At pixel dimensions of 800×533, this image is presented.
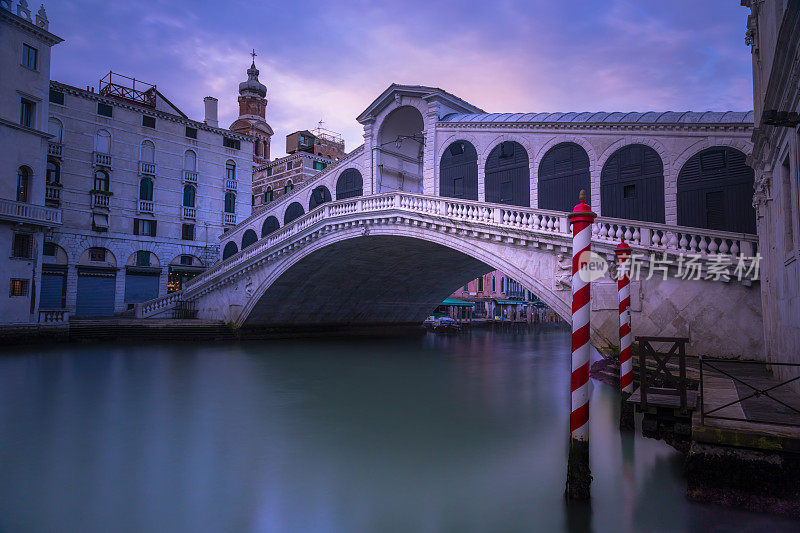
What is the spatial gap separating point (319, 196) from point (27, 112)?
10594 mm

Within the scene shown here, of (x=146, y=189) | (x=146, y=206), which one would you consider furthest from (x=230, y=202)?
(x=146, y=206)

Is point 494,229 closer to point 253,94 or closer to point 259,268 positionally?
point 259,268

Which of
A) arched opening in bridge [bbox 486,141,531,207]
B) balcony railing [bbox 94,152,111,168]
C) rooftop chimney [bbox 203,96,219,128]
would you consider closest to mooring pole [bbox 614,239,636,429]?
arched opening in bridge [bbox 486,141,531,207]

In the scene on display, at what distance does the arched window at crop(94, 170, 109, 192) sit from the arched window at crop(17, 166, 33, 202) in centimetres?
546

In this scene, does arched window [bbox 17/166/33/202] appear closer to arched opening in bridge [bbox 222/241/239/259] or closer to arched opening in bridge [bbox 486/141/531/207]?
arched opening in bridge [bbox 222/241/239/259]

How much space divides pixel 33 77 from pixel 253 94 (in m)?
25.4

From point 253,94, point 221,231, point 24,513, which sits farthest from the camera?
point 253,94

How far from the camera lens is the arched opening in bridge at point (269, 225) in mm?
23848

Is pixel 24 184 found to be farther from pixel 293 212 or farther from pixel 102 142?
pixel 293 212

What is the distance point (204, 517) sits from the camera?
13.3 ft

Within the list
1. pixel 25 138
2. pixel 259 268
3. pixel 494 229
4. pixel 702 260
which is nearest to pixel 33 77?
pixel 25 138

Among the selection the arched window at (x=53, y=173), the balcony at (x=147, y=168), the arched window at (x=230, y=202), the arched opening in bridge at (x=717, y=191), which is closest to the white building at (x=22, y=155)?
the arched window at (x=53, y=173)

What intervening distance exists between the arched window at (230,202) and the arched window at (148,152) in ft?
13.2

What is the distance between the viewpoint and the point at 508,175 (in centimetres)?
1488
